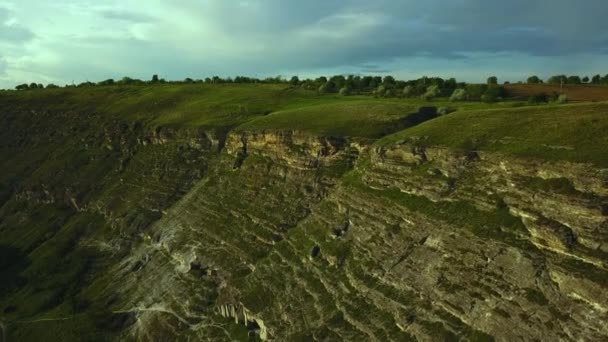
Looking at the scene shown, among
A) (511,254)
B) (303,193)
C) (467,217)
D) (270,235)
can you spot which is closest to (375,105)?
(303,193)

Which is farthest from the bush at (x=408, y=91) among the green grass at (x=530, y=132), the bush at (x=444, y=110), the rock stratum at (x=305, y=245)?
the green grass at (x=530, y=132)

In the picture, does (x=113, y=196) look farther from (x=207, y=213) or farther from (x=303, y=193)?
(x=303, y=193)

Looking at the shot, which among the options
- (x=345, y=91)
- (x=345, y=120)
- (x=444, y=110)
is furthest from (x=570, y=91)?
(x=345, y=91)

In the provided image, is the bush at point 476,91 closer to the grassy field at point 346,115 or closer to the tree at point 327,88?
the grassy field at point 346,115

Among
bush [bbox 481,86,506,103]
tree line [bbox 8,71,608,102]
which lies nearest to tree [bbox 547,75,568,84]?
tree line [bbox 8,71,608,102]

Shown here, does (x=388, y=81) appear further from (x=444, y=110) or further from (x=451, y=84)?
(x=444, y=110)

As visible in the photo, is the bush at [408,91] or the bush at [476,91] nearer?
the bush at [476,91]
